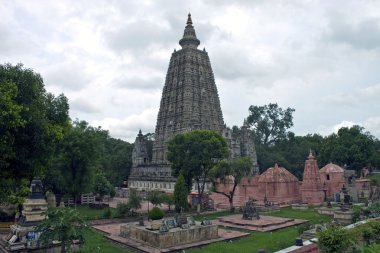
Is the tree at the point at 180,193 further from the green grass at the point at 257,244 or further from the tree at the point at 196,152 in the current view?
the green grass at the point at 257,244

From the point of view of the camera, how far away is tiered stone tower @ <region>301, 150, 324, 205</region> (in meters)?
→ 41.2

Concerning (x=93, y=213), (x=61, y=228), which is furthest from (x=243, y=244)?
(x=93, y=213)

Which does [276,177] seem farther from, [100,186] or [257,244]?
Result: [257,244]

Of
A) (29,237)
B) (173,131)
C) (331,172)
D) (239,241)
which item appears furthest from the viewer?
(173,131)

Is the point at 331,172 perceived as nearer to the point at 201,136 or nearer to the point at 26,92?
the point at 201,136

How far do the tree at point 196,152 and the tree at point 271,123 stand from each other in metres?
45.9

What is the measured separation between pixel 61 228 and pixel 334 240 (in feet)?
37.4

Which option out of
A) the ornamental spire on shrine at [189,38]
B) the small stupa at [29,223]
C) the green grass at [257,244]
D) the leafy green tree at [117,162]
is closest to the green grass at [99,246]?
the small stupa at [29,223]

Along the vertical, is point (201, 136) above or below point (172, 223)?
above

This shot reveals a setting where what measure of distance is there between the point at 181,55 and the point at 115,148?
91.4 ft

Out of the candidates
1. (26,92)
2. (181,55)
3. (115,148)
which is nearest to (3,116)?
(26,92)

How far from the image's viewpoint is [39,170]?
1809 cm

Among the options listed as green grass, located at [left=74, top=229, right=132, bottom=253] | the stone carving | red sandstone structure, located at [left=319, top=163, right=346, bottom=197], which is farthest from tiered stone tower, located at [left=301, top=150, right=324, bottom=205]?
green grass, located at [left=74, top=229, right=132, bottom=253]

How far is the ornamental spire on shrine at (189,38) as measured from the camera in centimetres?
6138
